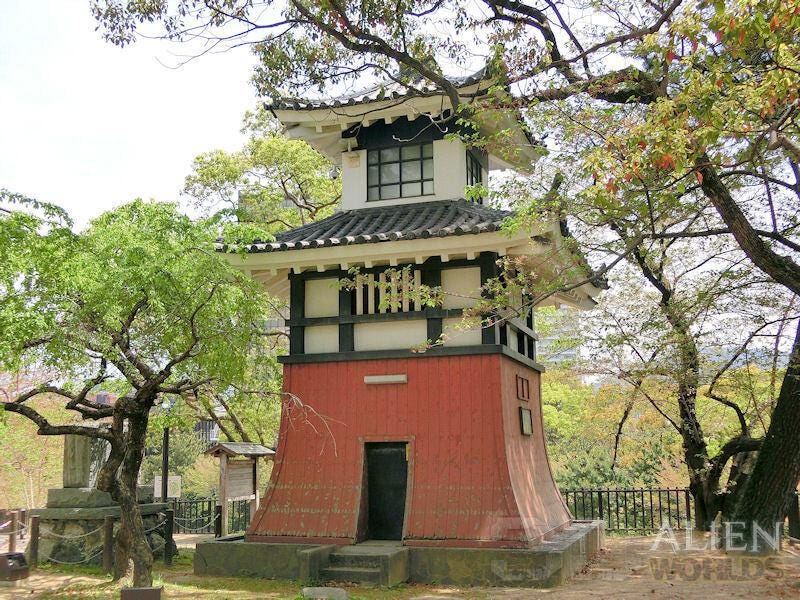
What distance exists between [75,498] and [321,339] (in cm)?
556

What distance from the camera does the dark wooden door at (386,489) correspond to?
11.4 m

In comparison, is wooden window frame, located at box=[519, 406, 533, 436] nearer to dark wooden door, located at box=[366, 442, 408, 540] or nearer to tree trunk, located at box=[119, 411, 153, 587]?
dark wooden door, located at box=[366, 442, 408, 540]

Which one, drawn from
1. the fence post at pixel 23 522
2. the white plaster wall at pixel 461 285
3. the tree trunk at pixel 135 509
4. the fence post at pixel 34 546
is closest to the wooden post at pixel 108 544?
the fence post at pixel 34 546

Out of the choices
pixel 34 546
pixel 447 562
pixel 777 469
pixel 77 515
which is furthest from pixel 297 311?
pixel 777 469

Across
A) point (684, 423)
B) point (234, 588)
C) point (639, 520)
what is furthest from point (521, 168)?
point (639, 520)

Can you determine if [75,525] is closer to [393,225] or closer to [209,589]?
[209,589]

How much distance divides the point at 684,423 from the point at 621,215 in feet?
26.2

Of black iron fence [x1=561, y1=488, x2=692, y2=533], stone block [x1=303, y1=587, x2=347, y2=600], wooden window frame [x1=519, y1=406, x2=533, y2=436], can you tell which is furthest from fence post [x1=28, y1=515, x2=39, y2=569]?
black iron fence [x1=561, y1=488, x2=692, y2=533]

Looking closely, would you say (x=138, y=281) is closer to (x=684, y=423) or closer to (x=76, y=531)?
(x=76, y=531)

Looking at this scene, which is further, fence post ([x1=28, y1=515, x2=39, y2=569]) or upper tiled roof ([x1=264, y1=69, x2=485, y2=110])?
fence post ([x1=28, y1=515, x2=39, y2=569])

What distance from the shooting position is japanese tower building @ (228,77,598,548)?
10656 millimetres

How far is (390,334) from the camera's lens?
38.2 feet

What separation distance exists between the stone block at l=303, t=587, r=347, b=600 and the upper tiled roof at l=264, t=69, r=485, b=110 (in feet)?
25.2

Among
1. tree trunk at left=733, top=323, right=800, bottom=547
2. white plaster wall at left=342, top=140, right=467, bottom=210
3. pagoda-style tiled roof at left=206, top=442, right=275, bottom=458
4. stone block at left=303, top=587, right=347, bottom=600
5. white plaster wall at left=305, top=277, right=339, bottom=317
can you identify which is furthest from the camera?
pagoda-style tiled roof at left=206, top=442, right=275, bottom=458
